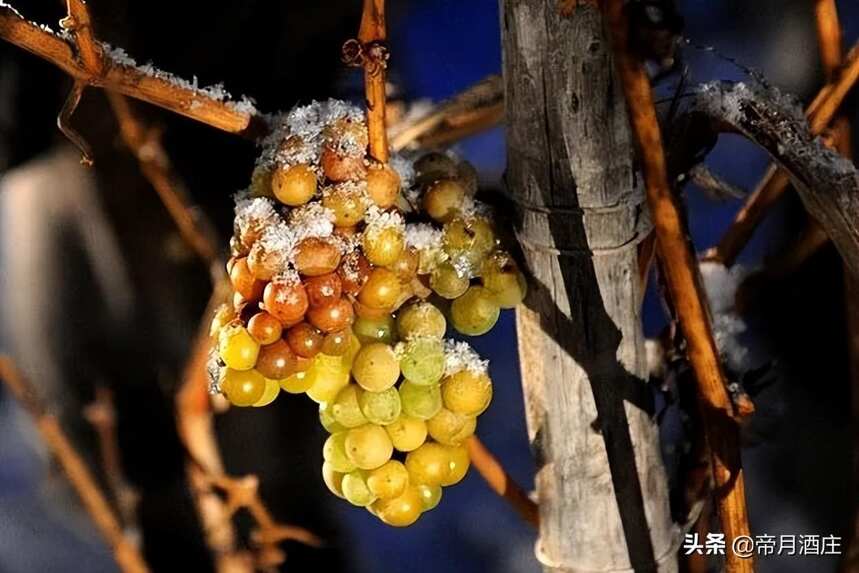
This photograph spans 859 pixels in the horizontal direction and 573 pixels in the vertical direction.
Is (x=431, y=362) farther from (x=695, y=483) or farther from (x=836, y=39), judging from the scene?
(x=836, y=39)

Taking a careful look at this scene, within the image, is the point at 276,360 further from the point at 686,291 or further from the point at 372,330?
the point at 686,291

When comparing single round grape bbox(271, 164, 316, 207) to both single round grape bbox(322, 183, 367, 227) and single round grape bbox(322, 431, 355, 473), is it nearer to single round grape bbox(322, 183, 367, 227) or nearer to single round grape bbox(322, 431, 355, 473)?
single round grape bbox(322, 183, 367, 227)

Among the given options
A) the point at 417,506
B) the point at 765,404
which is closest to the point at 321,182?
the point at 417,506

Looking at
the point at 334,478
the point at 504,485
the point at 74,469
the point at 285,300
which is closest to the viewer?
the point at 285,300

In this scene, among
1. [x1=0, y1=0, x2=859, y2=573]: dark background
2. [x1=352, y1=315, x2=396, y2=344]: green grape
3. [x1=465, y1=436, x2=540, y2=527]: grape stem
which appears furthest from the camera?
[x1=0, y1=0, x2=859, y2=573]: dark background

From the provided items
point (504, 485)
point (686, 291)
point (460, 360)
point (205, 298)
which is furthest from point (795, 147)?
point (205, 298)

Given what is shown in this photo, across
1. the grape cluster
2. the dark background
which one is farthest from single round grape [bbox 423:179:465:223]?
the dark background
